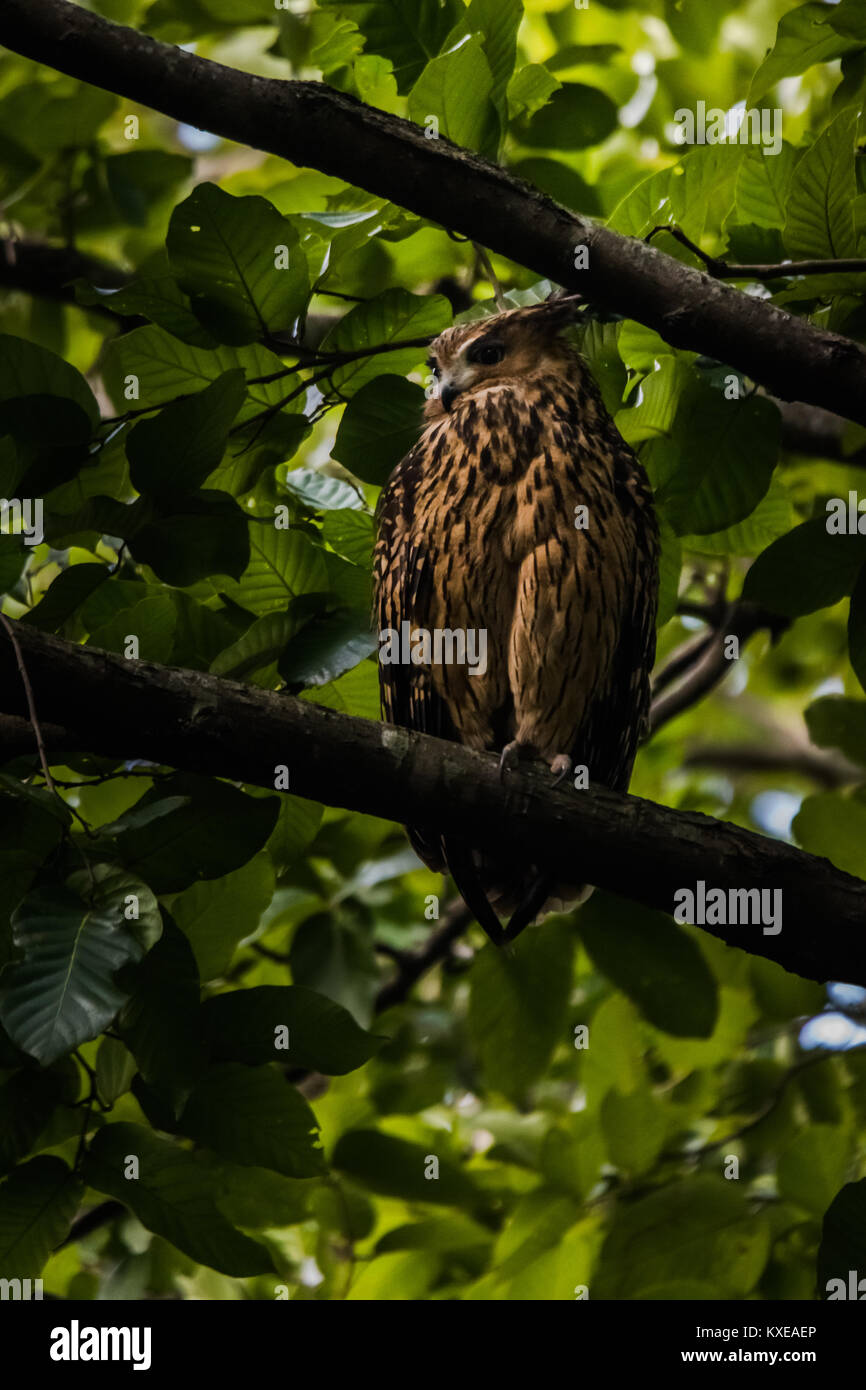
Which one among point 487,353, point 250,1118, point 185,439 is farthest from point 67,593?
point 487,353

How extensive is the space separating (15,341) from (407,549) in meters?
1.05

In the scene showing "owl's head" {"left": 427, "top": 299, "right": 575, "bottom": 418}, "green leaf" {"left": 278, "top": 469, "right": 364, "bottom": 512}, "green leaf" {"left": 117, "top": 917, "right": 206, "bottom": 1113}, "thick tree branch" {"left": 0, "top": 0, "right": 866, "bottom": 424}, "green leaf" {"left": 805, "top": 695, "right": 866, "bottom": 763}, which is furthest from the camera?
"green leaf" {"left": 805, "top": 695, "right": 866, "bottom": 763}

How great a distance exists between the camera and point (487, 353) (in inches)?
145

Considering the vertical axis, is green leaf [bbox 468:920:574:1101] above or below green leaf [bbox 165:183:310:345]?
below

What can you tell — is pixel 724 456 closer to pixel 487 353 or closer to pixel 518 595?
pixel 518 595

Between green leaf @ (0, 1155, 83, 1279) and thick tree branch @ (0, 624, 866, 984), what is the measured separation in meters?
0.74

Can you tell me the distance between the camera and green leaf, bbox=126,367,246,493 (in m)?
2.42

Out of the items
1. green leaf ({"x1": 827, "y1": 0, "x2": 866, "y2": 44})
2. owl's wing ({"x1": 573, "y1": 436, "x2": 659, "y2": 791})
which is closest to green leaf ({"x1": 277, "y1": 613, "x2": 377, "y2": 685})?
owl's wing ({"x1": 573, "y1": 436, "x2": 659, "y2": 791})

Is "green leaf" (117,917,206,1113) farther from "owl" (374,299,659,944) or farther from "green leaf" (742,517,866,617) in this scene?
"green leaf" (742,517,866,617)

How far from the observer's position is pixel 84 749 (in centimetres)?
241

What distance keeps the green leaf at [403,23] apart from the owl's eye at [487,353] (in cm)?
97

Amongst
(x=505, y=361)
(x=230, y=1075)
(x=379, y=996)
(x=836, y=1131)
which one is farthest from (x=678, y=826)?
(x=379, y=996)

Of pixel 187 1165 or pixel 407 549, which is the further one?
pixel 407 549
